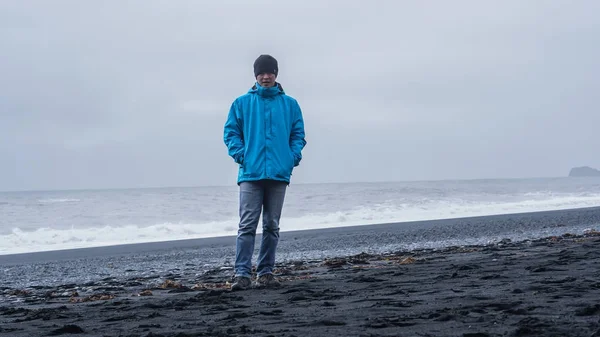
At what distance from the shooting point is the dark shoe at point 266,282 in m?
5.44

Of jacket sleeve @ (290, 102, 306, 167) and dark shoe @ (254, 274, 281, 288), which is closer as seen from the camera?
dark shoe @ (254, 274, 281, 288)

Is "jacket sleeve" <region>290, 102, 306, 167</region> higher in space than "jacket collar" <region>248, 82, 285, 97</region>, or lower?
lower

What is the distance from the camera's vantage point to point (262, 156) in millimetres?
5535

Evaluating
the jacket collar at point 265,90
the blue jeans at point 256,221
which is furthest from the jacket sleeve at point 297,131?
the blue jeans at point 256,221

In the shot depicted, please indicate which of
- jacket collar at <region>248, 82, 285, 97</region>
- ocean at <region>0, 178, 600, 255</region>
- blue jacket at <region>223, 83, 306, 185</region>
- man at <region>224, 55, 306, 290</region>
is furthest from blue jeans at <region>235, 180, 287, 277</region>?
ocean at <region>0, 178, 600, 255</region>

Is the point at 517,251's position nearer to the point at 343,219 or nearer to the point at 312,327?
the point at 312,327

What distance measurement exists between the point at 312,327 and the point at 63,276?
20.2 feet

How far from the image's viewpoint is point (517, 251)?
7.81m

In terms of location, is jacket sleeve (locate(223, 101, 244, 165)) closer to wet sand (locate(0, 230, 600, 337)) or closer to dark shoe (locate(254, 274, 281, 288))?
dark shoe (locate(254, 274, 281, 288))

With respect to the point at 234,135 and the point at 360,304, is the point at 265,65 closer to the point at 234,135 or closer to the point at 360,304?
the point at 234,135

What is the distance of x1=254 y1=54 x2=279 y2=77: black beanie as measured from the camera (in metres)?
5.61

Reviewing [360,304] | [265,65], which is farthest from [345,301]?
[265,65]

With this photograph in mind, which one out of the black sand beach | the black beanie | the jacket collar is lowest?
the black sand beach

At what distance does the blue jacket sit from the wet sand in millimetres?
1008
